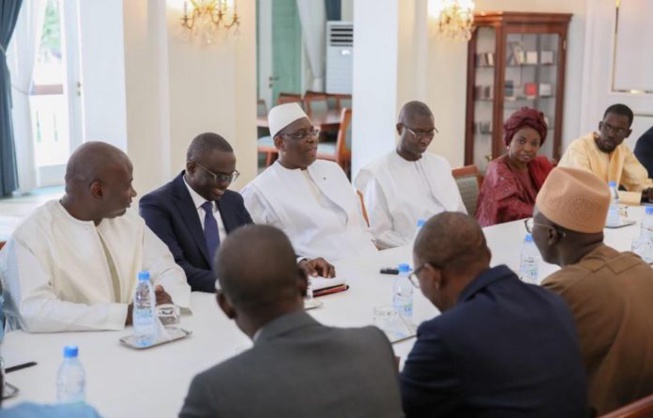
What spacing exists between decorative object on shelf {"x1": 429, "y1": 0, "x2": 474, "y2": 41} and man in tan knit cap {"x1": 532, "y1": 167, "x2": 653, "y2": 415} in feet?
17.6

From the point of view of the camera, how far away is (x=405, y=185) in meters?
5.09

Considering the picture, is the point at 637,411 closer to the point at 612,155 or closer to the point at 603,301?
the point at 603,301

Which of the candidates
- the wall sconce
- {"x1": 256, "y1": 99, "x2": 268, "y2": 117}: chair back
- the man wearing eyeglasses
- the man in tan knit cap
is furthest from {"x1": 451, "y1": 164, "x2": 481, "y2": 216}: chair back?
{"x1": 256, "y1": 99, "x2": 268, "y2": 117}: chair back

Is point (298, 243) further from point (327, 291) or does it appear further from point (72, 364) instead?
point (72, 364)

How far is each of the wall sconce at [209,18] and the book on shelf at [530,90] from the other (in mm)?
3218

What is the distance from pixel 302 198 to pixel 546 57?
4924mm

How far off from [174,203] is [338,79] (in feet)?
27.1

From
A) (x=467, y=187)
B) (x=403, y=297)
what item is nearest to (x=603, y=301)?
(x=403, y=297)

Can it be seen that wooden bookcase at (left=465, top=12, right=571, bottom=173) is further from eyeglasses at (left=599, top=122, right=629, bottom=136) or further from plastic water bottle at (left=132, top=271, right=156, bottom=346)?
plastic water bottle at (left=132, top=271, right=156, bottom=346)

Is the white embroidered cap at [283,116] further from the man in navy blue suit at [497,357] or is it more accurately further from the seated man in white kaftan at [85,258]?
the man in navy blue suit at [497,357]

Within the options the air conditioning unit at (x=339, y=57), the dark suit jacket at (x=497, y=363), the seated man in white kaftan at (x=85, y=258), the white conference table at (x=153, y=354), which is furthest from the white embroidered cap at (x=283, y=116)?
the air conditioning unit at (x=339, y=57)

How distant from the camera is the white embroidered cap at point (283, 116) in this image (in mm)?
4453

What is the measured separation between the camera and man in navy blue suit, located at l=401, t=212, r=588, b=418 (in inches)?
79.0

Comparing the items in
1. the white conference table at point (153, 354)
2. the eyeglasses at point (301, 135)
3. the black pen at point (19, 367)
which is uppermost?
the eyeglasses at point (301, 135)
